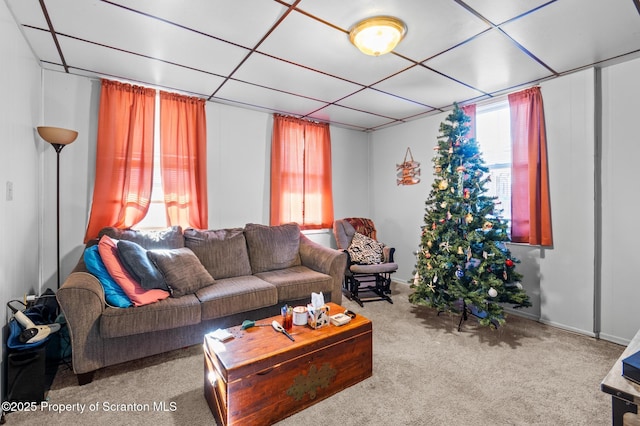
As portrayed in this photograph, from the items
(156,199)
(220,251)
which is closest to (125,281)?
(220,251)

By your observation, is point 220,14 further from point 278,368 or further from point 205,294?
point 278,368

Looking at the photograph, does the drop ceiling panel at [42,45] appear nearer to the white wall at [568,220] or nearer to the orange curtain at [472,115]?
the orange curtain at [472,115]

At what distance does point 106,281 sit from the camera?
2.26 m

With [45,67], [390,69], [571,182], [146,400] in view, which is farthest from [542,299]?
[45,67]

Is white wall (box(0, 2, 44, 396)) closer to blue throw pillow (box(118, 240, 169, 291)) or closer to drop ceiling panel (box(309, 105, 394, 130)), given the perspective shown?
blue throw pillow (box(118, 240, 169, 291))

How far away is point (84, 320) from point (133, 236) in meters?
0.96

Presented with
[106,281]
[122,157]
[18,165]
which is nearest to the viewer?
[18,165]

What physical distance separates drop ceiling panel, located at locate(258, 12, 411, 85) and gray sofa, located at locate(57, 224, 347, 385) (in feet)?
6.19

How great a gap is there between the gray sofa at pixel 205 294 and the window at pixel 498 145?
206cm

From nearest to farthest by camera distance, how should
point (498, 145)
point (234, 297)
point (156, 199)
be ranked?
point (234, 297) < point (156, 199) < point (498, 145)

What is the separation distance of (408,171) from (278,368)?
3.59 m

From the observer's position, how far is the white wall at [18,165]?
1.87 meters

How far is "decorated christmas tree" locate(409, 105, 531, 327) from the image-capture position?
2.88 metres

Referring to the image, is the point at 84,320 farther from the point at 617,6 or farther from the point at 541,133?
the point at 541,133
